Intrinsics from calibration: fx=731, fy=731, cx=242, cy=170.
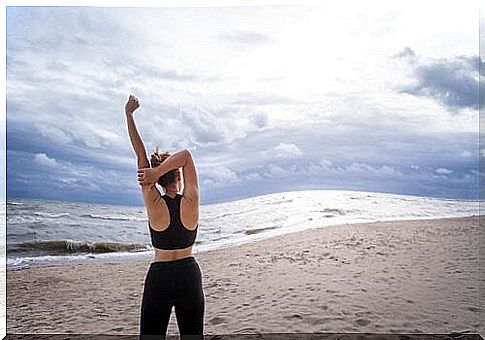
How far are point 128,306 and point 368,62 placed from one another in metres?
2.33

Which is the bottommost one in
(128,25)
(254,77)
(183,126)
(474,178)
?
(474,178)

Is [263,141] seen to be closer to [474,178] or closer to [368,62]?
[368,62]

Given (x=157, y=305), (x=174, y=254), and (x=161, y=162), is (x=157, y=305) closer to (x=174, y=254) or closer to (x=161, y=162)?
(x=174, y=254)

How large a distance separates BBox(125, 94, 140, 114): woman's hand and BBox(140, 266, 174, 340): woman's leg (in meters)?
1.11

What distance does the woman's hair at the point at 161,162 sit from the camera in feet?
15.1

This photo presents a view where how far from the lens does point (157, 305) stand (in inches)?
174

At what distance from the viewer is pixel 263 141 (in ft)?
16.7

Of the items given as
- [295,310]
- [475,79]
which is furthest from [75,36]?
[475,79]

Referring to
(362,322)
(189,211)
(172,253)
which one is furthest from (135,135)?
(362,322)

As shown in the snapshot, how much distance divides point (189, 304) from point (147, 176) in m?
0.89

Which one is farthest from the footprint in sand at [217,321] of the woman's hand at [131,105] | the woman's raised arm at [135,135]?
the woman's hand at [131,105]

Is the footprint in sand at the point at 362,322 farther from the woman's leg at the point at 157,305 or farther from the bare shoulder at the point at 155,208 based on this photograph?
the bare shoulder at the point at 155,208

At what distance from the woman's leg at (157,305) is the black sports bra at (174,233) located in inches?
6.5

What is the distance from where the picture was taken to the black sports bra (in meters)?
4.53
